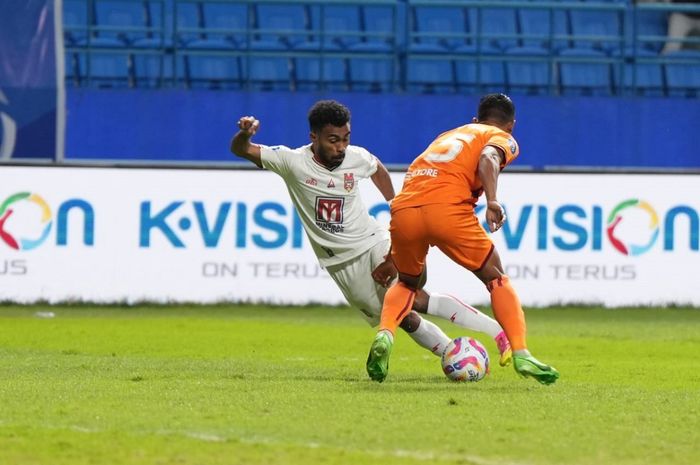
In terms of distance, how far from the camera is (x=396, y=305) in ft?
30.4

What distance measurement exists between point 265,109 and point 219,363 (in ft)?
29.8

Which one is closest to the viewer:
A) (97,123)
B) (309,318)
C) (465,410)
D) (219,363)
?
(465,410)

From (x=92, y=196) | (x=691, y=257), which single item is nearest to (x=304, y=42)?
(x=92, y=196)

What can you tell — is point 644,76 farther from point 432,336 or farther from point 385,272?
point 385,272

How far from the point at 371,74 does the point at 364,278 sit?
11.3m

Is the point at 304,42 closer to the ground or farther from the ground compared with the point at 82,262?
farther from the ground

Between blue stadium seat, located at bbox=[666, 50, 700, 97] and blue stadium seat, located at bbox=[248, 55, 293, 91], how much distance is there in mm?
5500

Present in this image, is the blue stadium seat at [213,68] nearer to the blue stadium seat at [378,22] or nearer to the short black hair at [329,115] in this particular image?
the blue stadium seat at [378,22]

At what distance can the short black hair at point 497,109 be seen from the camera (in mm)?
9336

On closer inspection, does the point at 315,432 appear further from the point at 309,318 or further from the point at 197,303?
the point at 197,303

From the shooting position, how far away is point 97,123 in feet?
63.5

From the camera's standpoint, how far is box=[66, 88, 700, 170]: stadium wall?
63.7 ft

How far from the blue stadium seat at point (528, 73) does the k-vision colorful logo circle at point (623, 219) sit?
385cm

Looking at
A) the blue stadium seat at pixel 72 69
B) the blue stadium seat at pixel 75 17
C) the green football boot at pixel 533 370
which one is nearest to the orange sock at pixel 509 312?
the green football boot at pixel 533 370
